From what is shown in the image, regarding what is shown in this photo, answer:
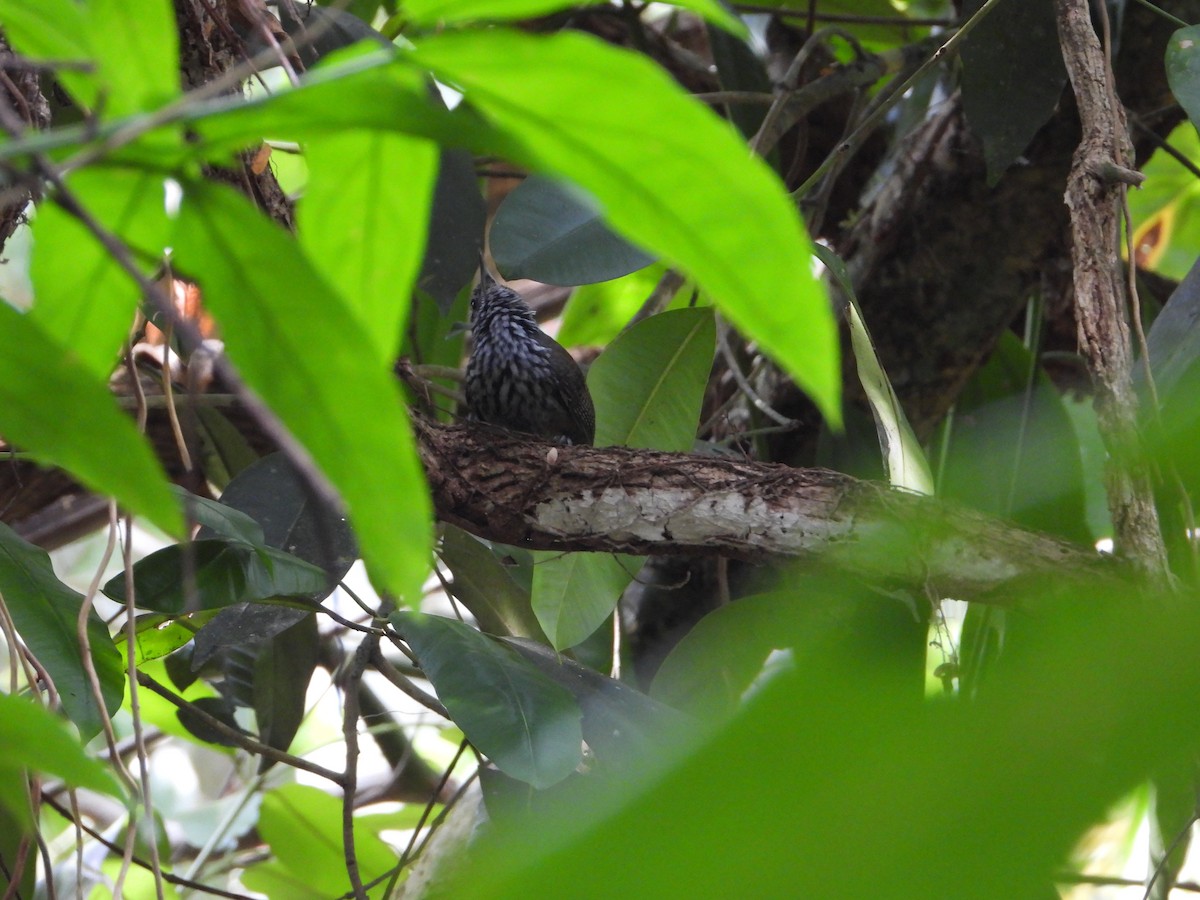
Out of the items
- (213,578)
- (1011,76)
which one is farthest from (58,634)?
(1011,76)

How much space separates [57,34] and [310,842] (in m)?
2.31

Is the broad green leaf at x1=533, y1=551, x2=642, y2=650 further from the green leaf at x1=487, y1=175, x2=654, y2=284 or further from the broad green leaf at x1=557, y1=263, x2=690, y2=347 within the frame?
the broad green leaf at x1=557, y1=263, x2=690, y2=347

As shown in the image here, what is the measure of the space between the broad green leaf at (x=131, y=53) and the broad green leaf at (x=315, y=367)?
38 mm

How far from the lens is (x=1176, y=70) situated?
1497 mm

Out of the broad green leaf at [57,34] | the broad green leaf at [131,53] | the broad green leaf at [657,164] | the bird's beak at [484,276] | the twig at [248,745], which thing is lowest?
the twig at [248,745]

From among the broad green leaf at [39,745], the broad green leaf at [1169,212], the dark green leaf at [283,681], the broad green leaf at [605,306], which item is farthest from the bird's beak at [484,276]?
the broad green leaf at [39,745]

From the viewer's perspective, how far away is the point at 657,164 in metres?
0.39

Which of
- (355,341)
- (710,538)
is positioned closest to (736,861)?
(355,341)

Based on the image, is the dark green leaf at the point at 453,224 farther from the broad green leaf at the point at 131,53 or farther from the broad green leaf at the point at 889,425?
the broad green leaf at the point at 131,53

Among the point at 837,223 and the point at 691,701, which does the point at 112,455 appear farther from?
the point at 837,223

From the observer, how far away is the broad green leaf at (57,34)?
460mm

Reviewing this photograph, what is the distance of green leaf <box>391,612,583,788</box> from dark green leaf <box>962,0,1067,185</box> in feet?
3.99

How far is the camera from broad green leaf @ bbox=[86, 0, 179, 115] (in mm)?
415

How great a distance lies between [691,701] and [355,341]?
1588 millimetres
